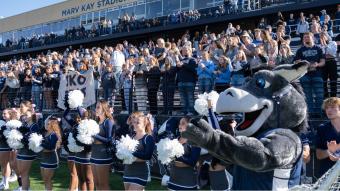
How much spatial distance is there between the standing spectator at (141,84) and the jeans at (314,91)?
413cm

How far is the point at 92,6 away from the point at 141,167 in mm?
33399

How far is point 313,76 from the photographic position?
7.81m

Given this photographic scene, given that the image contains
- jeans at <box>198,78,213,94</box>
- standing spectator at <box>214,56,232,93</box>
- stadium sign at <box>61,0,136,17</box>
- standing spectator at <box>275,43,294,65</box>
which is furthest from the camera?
stadium sign at <box>61,0,136,17</box>

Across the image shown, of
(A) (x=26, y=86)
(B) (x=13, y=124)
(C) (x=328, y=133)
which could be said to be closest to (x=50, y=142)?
(B) (x=13, y=124)

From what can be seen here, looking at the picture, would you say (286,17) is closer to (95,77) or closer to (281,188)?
(95,77)

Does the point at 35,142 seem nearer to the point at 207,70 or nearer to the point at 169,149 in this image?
the point at 169,149

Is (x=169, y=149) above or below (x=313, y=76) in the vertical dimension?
below

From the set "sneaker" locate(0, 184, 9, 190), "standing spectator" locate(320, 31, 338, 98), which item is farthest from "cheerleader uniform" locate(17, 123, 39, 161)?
"standing spectator" locate(320, 31, 338, 98)

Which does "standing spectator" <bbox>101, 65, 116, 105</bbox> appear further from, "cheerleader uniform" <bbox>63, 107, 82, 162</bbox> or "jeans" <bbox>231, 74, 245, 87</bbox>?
"jeans" <bbox>231, 74, 245, 87</bbox>

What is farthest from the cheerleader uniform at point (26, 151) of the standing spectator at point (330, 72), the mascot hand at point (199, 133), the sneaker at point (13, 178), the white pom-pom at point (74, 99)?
the mascot hand at point (199, 133)

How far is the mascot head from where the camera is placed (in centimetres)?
312

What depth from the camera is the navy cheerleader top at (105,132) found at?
739 cm

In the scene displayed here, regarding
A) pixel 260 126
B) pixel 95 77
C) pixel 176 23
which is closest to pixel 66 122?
pixel 95 77

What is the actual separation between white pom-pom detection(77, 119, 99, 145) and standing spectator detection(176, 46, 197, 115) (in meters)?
2.58
